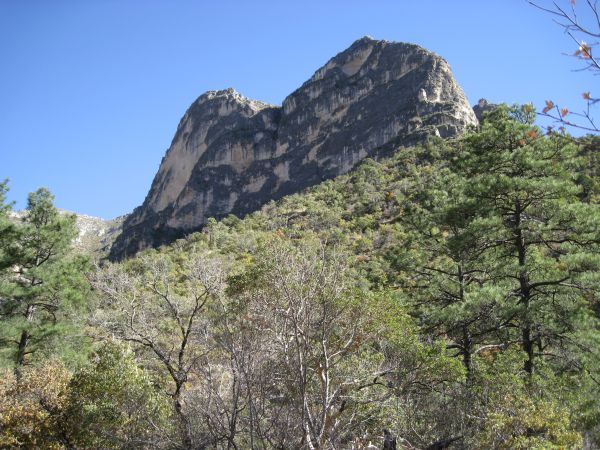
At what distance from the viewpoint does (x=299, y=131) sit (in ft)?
334

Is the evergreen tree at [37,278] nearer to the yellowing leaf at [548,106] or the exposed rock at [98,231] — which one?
the yellowing leaf at [548,106]

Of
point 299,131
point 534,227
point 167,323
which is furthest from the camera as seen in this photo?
point 299,131

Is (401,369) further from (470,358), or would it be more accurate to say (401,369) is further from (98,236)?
(98,236)

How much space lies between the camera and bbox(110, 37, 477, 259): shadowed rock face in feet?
272

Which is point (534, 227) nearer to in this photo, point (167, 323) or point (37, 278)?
point (167, 323)

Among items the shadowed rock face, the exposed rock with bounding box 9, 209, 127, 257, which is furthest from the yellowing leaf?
the exposed rock with bounding box 9, 209, 127, 257

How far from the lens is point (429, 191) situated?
12.8 m

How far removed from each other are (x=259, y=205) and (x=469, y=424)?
87.5m

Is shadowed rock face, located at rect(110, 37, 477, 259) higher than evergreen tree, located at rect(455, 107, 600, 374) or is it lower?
higher

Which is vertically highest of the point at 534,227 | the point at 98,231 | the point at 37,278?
the point at 98,231

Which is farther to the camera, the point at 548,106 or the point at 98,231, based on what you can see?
the point at 98,231

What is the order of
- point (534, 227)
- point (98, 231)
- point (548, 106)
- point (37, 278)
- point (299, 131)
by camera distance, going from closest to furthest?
1. point (548, 106)
2. point (534, 227)
3. point (37, 278)
4. point (299, 131)
5. point (98, 231)

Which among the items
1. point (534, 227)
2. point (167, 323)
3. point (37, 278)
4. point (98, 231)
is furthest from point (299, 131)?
point (534, 227)

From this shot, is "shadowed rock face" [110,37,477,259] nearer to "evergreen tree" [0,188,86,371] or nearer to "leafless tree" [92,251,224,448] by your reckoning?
"evergreen tree" [0,188,86,371]
